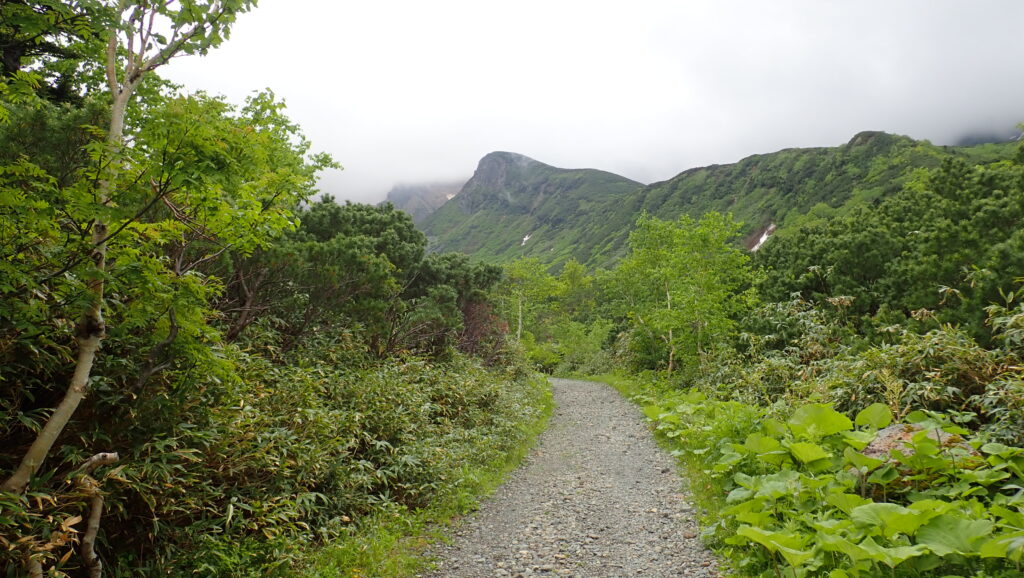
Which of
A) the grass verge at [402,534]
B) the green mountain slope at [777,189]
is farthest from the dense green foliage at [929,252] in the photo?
the green mountain slope at [777,189]

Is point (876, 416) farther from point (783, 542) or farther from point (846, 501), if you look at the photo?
point (783, 542)

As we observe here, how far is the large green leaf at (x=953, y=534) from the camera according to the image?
3240 mm

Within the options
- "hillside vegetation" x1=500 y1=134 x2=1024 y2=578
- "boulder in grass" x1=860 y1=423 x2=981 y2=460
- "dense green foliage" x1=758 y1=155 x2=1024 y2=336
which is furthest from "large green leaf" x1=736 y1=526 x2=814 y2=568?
"dense green foliage" x1=758 y1=155 x2=1024 y2=336

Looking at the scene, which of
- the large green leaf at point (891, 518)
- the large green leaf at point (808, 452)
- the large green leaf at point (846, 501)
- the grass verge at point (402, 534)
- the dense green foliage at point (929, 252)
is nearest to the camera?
the large green leaf at point (891, 518)

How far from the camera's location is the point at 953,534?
3.35 meters

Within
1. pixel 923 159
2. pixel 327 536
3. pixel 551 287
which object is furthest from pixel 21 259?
pixel 923 159

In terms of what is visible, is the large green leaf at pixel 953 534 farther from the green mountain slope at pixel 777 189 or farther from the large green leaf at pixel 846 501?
the green mountain slope at pixel 777 189

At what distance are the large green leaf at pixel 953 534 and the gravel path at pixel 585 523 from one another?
2.09 m

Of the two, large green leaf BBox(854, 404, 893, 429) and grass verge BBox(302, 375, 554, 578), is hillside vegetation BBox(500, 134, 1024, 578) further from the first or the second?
grass verge BBox(302, 375, 554, 578)

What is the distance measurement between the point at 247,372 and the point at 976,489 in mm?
7829

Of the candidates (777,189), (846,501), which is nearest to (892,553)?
(846,501)

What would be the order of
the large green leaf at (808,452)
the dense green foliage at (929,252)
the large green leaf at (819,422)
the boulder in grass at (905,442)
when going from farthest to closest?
the dense green foliage at (929,252) < the large green leaf at (819,422) < the large green leaf at (808,452) < the boulder in grass at (905,442)

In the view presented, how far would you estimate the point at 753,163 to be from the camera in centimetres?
10350

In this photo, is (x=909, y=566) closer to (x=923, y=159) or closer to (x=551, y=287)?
(x=551, y=287)
